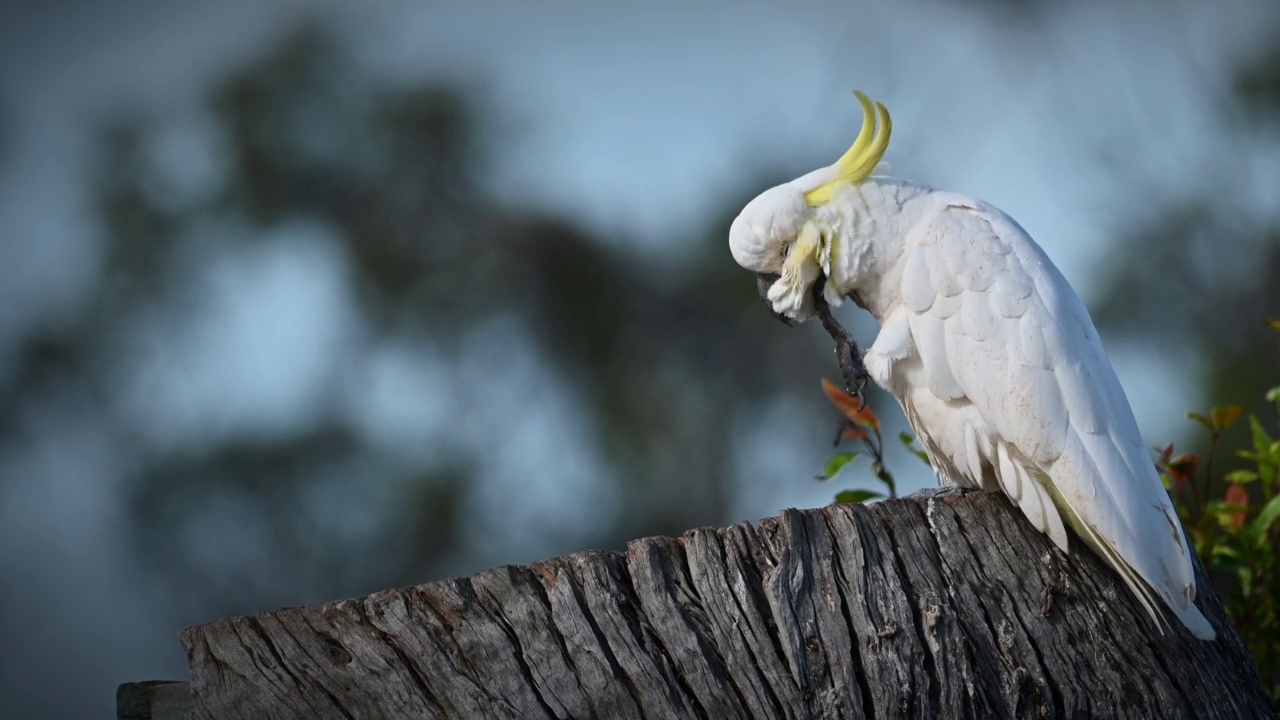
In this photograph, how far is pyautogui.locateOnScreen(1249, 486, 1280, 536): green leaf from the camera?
9.55ft

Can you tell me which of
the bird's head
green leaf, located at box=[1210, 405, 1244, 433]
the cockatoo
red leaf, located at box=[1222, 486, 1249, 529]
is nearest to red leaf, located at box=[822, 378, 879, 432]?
the cockatoo

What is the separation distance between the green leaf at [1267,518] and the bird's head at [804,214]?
140 centimetres

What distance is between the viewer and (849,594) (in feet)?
6.12

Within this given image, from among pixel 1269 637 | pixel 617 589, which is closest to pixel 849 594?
pixel 617 589

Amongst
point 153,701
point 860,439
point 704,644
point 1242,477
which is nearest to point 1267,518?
point 1242,477

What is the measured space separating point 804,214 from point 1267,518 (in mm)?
1520

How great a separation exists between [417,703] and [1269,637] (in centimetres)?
245

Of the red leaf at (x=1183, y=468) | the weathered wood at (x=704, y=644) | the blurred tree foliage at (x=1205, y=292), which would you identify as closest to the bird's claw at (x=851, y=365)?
the weathered wood at (x=704, y=644)

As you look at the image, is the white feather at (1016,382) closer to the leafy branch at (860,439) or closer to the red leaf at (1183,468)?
the leafy branch at (860,439)

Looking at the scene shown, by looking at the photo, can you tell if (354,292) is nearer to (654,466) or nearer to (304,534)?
(304,534)

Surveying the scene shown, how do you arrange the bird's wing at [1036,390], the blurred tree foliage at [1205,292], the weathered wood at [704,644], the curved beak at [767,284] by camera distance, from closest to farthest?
the weathered wood at [704,644], the bird's wing at [1036,390], the curved beak at [767,284], the blurred tree foliage at [1205,292]

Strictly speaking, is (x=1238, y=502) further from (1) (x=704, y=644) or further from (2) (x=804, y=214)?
(1) (x=704, y=644)

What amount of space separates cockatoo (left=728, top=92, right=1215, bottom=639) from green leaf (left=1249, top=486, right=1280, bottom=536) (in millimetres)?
943

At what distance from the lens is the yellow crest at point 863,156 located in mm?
2432
